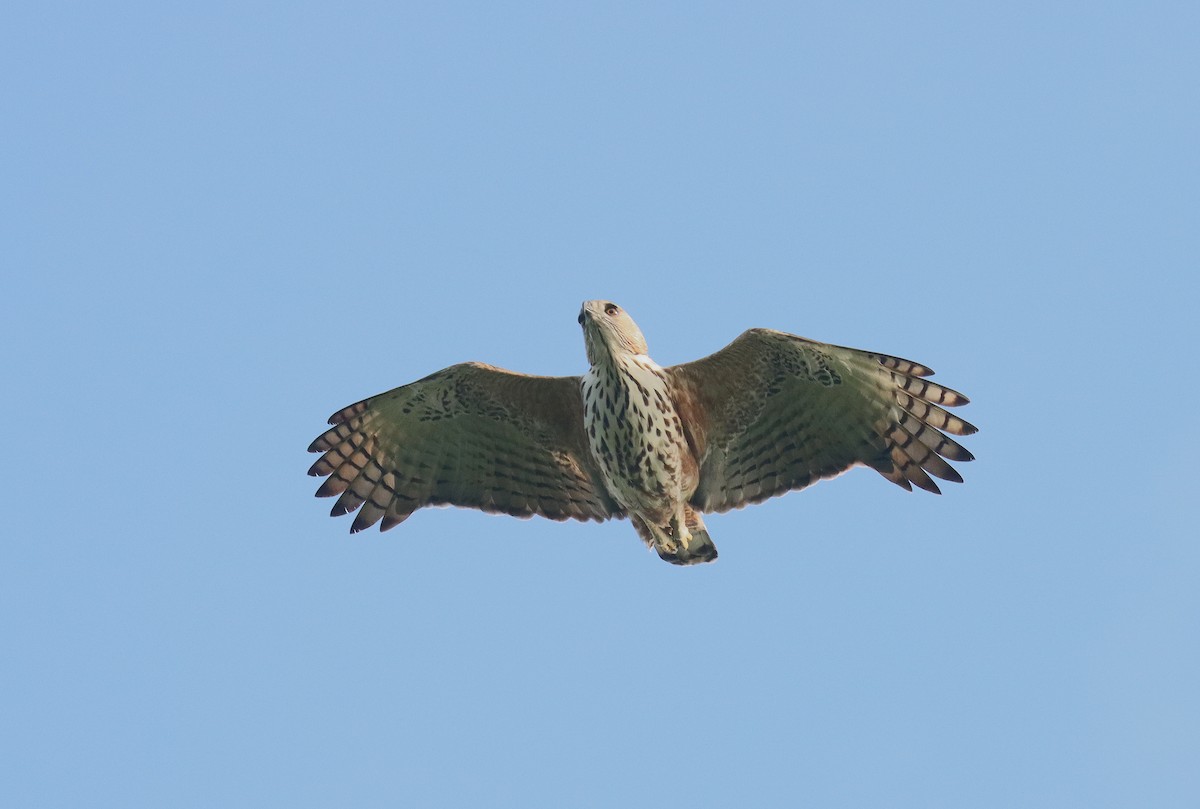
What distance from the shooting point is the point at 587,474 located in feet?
42.0

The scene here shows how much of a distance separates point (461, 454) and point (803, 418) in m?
2.80

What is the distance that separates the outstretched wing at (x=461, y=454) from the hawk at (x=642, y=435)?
0.04 ft

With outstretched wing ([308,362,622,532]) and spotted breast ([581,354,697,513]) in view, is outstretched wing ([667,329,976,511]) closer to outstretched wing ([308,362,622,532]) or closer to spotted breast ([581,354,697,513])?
spotted breast ([581,354,697,513])

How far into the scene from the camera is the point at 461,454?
13.0 meters

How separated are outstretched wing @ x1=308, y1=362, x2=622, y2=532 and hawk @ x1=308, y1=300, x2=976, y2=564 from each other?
0.04 feet

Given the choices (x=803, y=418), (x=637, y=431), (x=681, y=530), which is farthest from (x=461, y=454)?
(x=803, y=418)

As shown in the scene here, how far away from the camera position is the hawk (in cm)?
1203

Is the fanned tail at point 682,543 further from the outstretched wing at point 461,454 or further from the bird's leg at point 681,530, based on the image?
the outstretched wing at point 461,454

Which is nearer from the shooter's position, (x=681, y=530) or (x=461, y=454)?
(x=681, y=530)

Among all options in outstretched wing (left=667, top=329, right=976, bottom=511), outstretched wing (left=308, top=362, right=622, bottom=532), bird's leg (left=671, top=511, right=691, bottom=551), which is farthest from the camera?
outstretched wing (left=308, top=362, right=622, bottom=532)

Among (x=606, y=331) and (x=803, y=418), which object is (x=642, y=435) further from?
(x=803, y=418)

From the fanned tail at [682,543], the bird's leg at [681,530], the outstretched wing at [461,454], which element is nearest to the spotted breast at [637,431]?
the bird's leg at [681,530]

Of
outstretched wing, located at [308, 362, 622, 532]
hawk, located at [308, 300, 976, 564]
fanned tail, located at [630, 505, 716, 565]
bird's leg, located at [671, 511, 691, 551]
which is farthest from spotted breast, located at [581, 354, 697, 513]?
Answer: outstretched wing, located at [308, 362, 622, 532]

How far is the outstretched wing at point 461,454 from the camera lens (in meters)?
12.6
